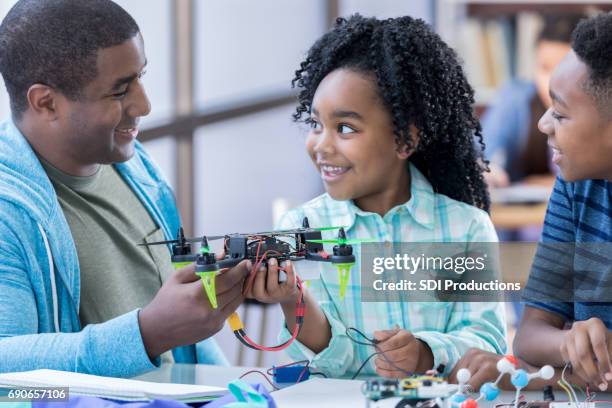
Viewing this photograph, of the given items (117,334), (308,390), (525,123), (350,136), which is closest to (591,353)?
(308,390)

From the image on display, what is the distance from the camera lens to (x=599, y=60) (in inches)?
54.5

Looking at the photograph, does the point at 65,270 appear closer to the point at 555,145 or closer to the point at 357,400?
the point at 357,400

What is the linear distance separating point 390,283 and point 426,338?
0.50ft

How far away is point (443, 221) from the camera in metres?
1.56

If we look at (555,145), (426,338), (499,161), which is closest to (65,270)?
(426,338)

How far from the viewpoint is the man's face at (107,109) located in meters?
1.49

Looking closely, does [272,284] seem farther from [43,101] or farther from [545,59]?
[545,59]

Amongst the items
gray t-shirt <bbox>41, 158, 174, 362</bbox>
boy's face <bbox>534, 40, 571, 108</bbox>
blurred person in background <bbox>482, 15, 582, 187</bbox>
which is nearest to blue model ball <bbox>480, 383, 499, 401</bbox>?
gray t-shirt <bbox>41, 158, 174, 362</bbox>

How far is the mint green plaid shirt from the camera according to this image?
146 cm

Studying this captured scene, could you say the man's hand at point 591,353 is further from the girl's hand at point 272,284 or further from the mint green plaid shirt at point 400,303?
the girl's hand at point 272,284

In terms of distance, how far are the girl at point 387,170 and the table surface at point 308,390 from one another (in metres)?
0.12

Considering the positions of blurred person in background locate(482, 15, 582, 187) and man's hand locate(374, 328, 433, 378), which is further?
blurred person in background locate(482, 15, 582, 187)

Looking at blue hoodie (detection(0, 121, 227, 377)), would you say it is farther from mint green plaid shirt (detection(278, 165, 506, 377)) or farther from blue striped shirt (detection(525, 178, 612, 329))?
blue striped shirt (detection(525, 178, 612, 329))

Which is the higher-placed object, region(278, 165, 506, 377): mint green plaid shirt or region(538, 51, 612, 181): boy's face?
region(538, 51, 612, 181): boy's face
